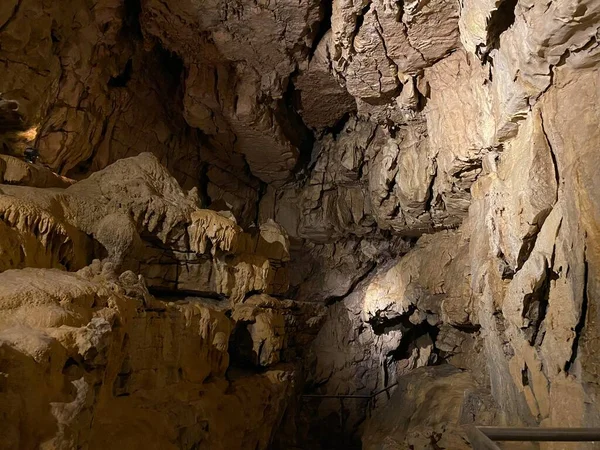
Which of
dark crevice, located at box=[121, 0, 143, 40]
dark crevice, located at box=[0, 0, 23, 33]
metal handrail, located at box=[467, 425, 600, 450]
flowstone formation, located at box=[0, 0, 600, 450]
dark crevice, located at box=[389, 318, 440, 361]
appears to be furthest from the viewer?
dark crevice, located at box=[389, 318, 440, 361]

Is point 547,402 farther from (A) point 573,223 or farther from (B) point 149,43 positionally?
(B) point 149,43

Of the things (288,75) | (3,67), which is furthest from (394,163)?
(3,67)

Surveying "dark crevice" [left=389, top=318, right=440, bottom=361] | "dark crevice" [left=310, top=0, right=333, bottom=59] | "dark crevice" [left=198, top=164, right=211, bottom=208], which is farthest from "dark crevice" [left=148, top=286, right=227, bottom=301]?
"dark crevice" [left=389, top=318, right=440, bottom=361]

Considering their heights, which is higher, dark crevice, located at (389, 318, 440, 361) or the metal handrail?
the metal handrail

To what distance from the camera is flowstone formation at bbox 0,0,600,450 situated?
14.8 ft

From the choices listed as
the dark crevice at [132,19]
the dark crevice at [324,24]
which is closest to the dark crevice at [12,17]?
the dark crevice at [132,19]

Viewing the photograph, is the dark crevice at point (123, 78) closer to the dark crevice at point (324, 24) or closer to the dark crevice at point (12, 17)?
the dark crevice at point (12, 17)

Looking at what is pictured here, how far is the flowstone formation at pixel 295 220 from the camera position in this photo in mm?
4516

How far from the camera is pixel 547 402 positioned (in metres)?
5.35

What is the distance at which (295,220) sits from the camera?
13.5 meters

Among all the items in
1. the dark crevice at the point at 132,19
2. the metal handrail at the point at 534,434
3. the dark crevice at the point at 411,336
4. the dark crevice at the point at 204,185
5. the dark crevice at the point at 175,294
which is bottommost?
the dark crevice at the point at 411,336

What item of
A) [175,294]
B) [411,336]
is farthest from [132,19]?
[411,336]

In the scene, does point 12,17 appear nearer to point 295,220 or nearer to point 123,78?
point 123,78

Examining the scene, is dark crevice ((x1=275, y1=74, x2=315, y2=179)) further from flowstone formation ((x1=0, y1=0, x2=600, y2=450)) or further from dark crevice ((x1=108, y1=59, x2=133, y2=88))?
dark crevice ((x1=108, y1=59, x2=133, y2=88))
